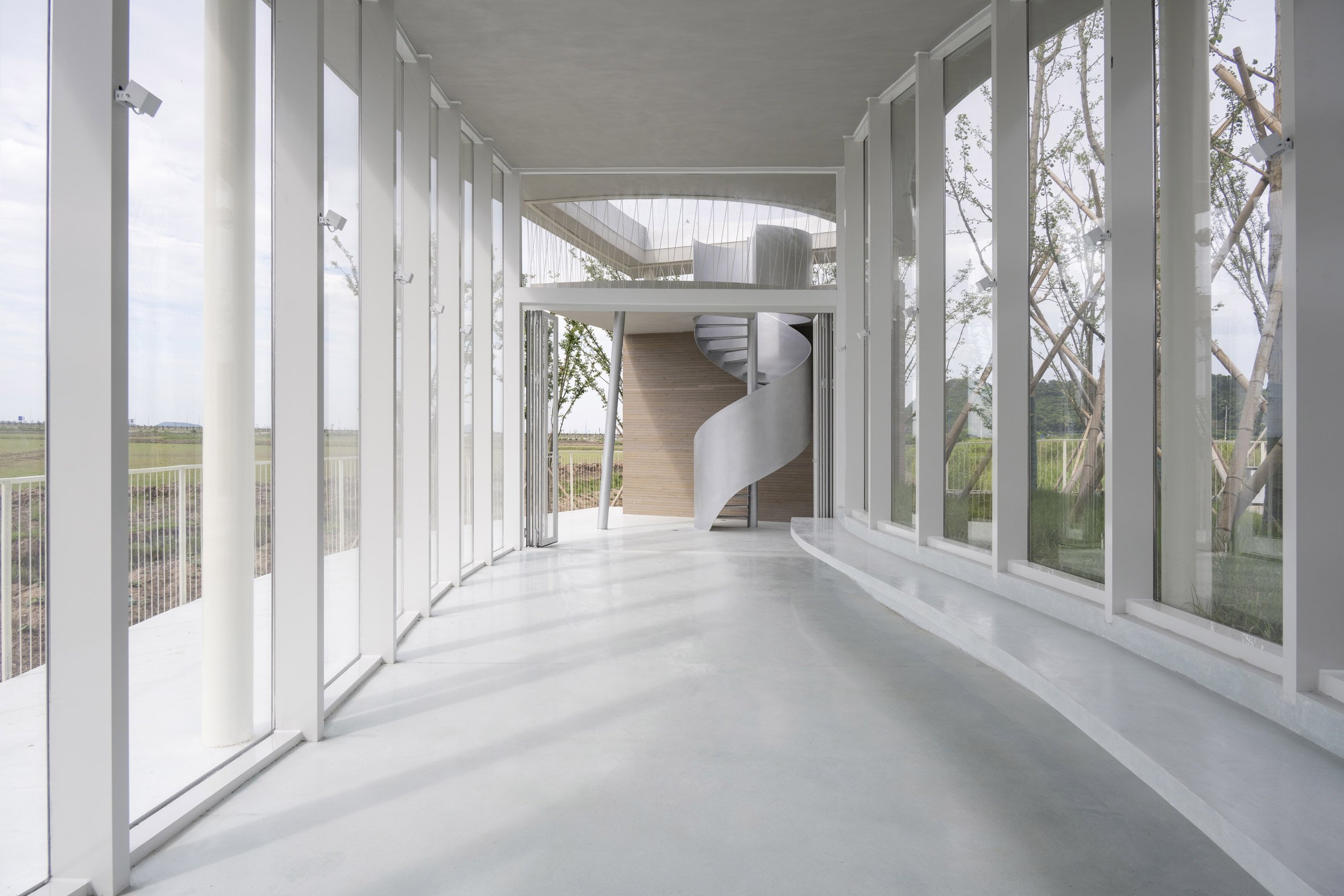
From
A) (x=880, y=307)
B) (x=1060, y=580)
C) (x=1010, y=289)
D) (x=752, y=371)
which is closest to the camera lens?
(x=1060, y=580)

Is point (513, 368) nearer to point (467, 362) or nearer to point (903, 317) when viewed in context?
point (467, 362)

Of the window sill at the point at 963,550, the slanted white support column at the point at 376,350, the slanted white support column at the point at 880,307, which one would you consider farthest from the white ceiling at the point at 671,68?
the window sill at the point at 963,550

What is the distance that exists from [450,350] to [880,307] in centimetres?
309

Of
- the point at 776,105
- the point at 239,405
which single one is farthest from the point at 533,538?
the point at 239,405

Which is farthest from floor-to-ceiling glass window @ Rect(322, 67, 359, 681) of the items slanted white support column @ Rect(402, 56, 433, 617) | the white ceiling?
the white ceiling

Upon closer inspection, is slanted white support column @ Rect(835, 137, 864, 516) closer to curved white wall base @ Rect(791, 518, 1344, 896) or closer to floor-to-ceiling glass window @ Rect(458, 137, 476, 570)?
floor-to-ceiling glass window @ Rect(458, 137, 476, 570)

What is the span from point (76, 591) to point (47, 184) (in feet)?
3.11

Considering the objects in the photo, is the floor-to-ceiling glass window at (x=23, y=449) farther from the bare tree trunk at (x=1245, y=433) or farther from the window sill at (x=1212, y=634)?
the bare tree trunk at (x=1245, y=433)

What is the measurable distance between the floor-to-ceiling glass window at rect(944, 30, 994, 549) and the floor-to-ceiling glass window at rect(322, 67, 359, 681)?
301cm

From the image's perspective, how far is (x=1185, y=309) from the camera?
2.80m

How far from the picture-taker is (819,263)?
8.52 meters

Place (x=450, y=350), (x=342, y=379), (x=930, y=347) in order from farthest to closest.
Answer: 1. (x=450, y=350)
2. (x=930, y=347)
3. (x=342, y=379)

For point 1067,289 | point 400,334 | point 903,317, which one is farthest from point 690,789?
point 903,317

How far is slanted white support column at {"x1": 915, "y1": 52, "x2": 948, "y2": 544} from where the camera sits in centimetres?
499
